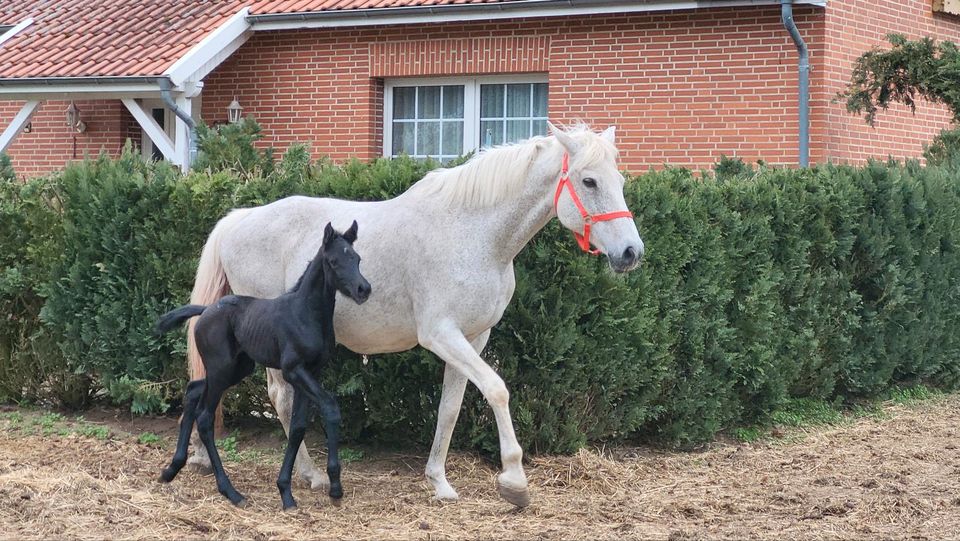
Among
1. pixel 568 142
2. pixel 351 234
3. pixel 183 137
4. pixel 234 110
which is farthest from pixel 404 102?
pixel 351 234

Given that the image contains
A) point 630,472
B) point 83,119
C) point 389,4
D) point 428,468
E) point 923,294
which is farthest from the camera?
point 83,119

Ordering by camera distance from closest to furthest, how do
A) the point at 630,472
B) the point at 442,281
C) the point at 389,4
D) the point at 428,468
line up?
the point at 442,281 < the point at 428,468 < the point at 630,472 < the point at 389,4

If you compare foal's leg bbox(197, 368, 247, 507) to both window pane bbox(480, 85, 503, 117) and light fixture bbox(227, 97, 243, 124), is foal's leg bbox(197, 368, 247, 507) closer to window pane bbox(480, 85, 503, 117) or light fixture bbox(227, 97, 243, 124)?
window pane bbox(480, 85, 503, 117)

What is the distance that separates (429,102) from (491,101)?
877 millimetres

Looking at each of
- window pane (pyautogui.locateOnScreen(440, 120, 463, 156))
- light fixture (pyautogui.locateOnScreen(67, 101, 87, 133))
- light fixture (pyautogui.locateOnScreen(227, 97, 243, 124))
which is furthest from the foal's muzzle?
light fixture (pyautogui.locateOnScreen(67, 101, 87, 133))

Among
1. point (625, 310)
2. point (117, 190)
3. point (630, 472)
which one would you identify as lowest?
point (630, 472)

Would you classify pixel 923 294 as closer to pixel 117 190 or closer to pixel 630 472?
pixel 630 472

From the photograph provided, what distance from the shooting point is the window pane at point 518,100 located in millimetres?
14945

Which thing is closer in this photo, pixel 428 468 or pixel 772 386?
pixel 428 468

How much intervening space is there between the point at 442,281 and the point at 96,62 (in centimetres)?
1045

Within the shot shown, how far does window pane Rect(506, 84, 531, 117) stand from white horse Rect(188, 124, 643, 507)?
7.77 m

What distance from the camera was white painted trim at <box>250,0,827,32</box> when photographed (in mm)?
13297

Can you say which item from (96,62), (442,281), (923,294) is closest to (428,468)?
(442,281)

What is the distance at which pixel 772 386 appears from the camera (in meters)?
9.52
